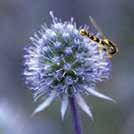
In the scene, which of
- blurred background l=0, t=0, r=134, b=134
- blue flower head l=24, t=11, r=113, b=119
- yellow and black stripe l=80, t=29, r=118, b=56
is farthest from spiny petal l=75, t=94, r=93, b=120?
blurred background l=0, t=0, r=134, b=134

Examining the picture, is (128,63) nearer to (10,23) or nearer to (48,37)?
(10,23)

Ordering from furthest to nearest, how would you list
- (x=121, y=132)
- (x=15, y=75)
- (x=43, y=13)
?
(x=43, y=13) → (x=15, y=75) → (x=121, y=132)

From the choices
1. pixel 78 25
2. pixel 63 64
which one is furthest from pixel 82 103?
pixel 78 25

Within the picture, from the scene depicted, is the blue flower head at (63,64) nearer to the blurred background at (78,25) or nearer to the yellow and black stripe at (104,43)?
the yellow and black stripe at (104,43)

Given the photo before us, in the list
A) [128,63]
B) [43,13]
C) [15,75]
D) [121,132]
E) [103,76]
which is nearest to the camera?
[103,76]

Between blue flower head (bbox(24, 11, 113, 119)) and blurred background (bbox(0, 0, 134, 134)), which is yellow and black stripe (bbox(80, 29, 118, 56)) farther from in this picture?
blurred background (bbox(0, 0, 134, 134))

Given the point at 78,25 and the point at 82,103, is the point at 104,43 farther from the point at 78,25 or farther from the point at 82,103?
the point at 78,25

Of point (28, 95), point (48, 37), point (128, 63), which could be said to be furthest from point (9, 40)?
point (48, 37)
